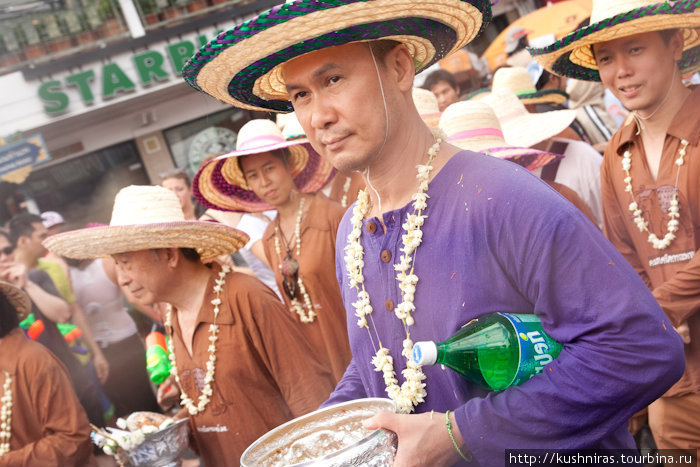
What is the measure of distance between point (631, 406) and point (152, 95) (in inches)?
453

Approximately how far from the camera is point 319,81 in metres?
1.82

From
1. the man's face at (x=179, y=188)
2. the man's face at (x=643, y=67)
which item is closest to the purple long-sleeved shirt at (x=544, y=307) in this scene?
the man's face at (x=643, y=67)

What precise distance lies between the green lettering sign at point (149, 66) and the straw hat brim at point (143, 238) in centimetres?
864

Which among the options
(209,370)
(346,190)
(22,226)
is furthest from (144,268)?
(22,226)

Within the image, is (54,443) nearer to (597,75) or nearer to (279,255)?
(279,255)

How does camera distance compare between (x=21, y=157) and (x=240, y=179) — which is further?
(x=21, y=157)

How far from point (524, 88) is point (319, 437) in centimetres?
538

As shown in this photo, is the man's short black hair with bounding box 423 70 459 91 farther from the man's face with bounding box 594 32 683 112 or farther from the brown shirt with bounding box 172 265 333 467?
the brown shirt with bounding box 172 265 333 467

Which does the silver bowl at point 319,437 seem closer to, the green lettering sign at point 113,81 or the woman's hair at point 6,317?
the woman's hair at point 6,317

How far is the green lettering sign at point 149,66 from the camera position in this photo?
38.0 ft

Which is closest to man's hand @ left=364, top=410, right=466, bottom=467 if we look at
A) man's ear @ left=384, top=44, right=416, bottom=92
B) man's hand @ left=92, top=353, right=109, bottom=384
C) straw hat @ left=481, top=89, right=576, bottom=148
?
man's ear @ left=384, top=44, right=416, bottom=92

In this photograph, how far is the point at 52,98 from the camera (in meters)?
11.1

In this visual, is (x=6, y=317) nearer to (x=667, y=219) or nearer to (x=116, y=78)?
(x=667, y=219)

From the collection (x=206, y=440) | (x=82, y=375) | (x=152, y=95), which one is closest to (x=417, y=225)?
(x=206, y=440)
